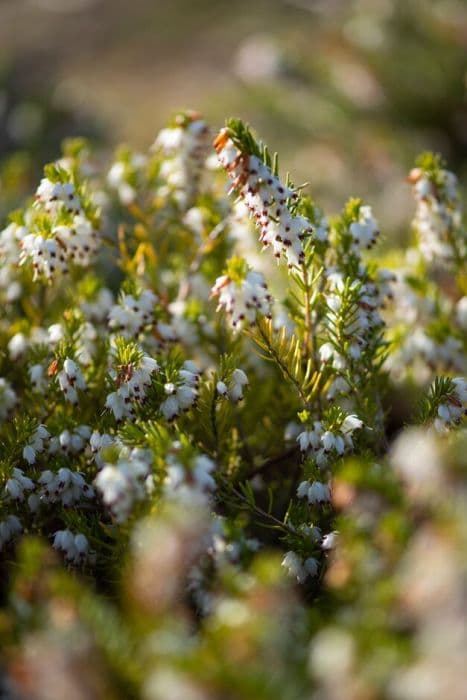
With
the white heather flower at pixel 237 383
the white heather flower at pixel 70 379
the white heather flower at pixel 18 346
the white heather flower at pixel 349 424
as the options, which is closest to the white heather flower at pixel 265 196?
the white heather flower at pixel 237 383

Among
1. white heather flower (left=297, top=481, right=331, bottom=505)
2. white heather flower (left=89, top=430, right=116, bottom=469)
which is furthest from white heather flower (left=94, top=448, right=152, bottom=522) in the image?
white heather flower (left=297, top=481, right=331, bottom=505)

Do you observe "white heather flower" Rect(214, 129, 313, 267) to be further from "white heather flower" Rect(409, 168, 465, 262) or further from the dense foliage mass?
"white heather flower" Rect(409, 168, 465, 262)

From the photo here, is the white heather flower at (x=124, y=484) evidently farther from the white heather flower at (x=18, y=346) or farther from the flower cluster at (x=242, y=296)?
the white heather flower at (x=18, y=346)

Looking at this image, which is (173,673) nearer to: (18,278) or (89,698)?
(89,698)

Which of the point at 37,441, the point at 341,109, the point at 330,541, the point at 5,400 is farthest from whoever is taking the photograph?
the point at 341,109

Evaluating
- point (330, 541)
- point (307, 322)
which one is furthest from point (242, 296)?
point (330, 541)

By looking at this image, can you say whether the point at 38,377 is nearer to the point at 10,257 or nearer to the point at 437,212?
the point at 10,257
